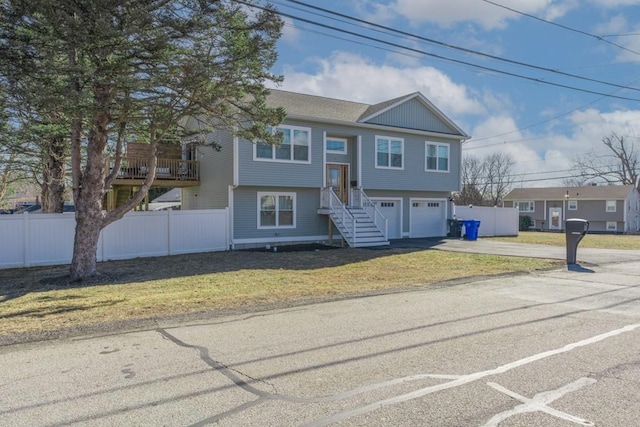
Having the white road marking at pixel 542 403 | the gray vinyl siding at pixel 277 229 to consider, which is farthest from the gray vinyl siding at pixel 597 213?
the white road marking at pixel 542 403

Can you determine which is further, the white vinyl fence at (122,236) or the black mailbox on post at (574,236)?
the black mailbox on post at (574,236)

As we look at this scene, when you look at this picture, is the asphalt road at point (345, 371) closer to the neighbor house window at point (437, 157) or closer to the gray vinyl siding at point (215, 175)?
the gray vinyl siding at point (215, 175)

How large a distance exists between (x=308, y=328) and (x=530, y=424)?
334 centimetres

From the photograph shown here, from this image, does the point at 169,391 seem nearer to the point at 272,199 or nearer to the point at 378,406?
the point at 378,406

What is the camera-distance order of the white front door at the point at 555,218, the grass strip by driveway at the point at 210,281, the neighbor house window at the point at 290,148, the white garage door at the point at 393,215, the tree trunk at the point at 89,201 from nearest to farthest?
the grass strip by driveway at the point at 210,281, the tree trunk at the point at 89,201, the neighbor house window at the point at 290,148, the white garage door at the point at 393,215, the white front door at the point at 555,218

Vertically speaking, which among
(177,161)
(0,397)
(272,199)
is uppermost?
(177,161)

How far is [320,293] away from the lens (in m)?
8.80

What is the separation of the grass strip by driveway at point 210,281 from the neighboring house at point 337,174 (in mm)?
2896

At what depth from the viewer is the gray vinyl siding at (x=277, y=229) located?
18.2 meters

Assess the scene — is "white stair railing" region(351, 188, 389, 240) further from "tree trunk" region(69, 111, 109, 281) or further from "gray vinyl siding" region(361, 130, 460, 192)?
"tree trunk" region(69, 111, 109, 281)

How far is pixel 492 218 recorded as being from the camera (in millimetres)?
27703

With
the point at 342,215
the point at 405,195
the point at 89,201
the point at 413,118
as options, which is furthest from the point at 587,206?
the point at 89,201

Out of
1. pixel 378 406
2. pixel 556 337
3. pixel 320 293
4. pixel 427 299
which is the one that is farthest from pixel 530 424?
pixel 320 293

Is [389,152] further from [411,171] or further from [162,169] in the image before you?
[162,169]
